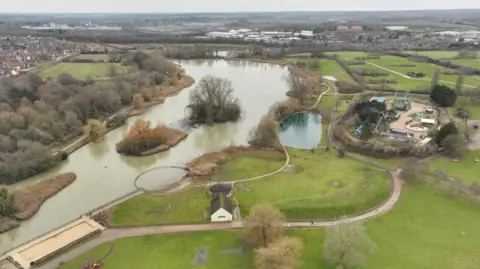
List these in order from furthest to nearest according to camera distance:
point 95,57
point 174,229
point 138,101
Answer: point 95,57 < point 138,101 < point 174,229

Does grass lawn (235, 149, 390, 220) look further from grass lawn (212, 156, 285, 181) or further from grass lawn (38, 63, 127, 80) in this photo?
grass lawn (38, 63, 127, 80)

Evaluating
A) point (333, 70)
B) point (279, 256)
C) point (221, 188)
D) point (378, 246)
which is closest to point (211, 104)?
point (221, 188)

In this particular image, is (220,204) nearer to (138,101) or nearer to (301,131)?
(301,131)

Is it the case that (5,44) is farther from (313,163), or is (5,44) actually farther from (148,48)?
(313,163)

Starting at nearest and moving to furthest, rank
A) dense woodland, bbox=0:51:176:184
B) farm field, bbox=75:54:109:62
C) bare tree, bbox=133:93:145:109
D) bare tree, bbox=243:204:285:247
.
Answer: bare tree, bbox=243:204:285:247, dense woodland, bbox=0:51:176:184, bare tree, bbox=133:93:145:109, farm field, bbox=75:54:109:62

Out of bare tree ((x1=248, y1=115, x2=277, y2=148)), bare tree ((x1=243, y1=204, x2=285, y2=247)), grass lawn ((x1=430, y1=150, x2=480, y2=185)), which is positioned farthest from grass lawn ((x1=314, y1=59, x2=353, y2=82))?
bare tree ((x1=243, y1=204, x2=285, y2=247))

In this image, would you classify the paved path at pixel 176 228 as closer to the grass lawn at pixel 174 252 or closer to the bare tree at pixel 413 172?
the grass lawn at pixel 174 252

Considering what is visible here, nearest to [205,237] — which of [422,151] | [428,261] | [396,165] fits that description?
[428,261]
